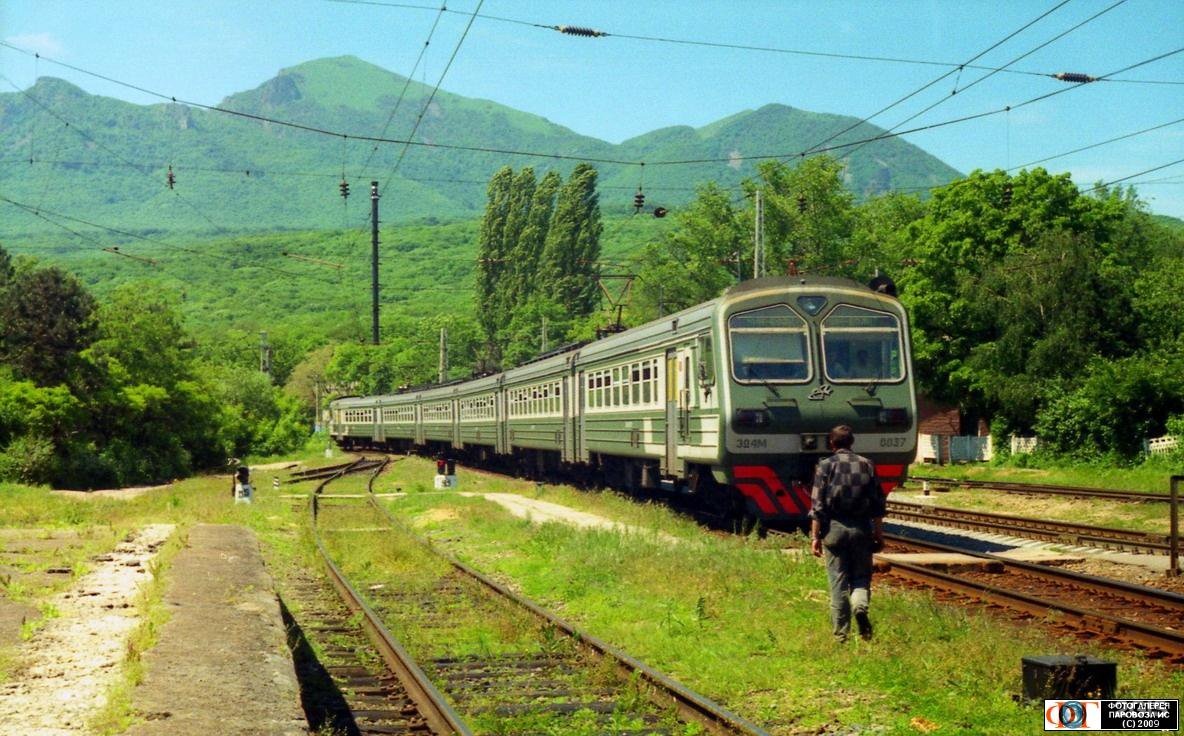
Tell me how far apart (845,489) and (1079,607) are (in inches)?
134

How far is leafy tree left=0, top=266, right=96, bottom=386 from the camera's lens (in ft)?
144

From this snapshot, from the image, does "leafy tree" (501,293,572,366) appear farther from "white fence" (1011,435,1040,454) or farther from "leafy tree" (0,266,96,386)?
"white fence" (1011,435,1040,454)

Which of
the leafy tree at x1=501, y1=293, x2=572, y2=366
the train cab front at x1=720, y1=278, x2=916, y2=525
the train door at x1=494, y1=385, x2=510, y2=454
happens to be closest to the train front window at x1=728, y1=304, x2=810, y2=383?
the train cab front at x1=720, y1=278, x2=916, y2=525

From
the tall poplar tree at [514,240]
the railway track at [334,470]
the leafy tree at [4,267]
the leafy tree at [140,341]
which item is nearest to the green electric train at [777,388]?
the railway track at [334,470]

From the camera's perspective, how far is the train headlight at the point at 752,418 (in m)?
17.0

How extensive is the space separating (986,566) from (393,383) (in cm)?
9435

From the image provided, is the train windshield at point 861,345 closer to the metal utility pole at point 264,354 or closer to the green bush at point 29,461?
the green bush at point 29,461

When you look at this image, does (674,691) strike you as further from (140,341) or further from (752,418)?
(140,341)

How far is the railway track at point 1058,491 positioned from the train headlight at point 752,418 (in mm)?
9190

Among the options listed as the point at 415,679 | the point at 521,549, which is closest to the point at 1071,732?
the point at 415,679

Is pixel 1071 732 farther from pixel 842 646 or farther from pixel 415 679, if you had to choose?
pixel 415 679

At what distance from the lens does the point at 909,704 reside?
8273 mm

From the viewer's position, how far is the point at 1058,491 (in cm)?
2769

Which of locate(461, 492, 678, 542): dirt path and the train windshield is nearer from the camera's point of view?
the train windshield
